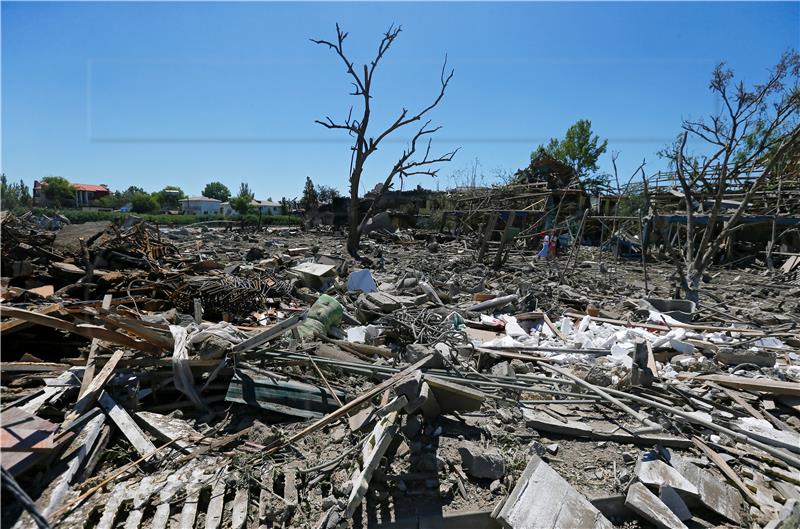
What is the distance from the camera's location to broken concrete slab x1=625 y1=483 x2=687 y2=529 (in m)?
2.54

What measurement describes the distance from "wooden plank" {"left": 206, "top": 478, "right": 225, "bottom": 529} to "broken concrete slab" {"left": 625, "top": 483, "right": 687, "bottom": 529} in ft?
8.53

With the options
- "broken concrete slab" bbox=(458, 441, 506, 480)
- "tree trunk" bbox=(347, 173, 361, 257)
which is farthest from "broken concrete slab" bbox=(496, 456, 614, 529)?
"tree trunk" bbox=(347, 173, 361, 257)

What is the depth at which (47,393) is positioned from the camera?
318 centimetres

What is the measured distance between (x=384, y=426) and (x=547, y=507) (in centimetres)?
114

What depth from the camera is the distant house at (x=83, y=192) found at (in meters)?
59.0

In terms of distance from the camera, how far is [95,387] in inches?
125

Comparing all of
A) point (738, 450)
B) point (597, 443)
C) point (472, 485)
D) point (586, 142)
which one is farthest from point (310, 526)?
point (586, 142)

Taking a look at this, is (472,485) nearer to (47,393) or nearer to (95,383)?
(95,383)

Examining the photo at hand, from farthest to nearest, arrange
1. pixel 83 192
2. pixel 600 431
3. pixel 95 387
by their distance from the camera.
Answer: pixel 83 192 → pixel 600 431 → pixel 95 387

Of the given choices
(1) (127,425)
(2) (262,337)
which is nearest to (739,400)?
(2) (262,337)

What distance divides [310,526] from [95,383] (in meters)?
2.14

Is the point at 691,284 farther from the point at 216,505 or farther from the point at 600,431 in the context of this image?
the point at 216,505

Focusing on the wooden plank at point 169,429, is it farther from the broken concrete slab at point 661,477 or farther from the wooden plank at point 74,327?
the broken concrete slab at point 661,477

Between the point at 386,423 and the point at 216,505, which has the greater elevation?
the point at 386,423
